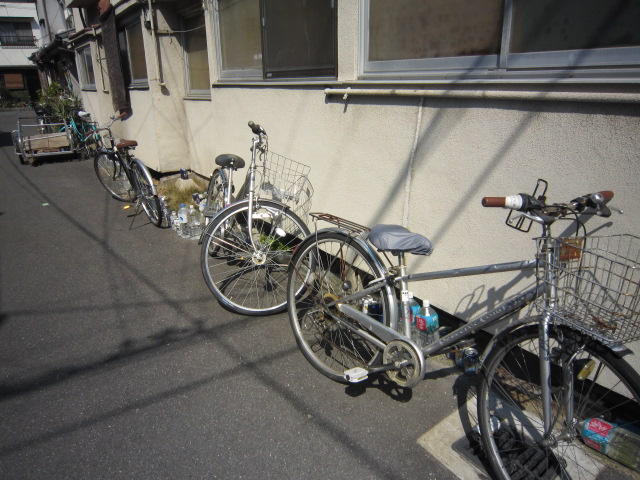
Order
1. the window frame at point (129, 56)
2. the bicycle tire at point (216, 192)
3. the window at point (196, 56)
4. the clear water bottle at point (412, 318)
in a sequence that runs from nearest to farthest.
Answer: the clear water bottle at point (412, 318), the bicycle tire at point (216, 192), the window at point (196, 56), the window frame at point (129, 56)

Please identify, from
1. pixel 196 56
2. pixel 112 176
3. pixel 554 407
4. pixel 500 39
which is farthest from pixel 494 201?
pixel 112 176

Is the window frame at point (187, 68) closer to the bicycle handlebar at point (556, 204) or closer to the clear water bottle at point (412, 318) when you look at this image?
the clear water bottle at point (412, 318)

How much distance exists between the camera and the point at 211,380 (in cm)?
299

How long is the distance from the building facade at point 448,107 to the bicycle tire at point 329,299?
602 mm

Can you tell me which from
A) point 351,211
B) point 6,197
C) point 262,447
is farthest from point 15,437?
point 6,197

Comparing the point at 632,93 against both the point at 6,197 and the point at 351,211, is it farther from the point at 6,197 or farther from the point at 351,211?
the point at 6,197

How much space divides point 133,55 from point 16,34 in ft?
118

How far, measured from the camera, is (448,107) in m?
2.88

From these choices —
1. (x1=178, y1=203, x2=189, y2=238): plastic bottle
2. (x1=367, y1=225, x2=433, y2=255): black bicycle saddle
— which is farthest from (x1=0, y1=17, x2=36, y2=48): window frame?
(x1=367, y1=225, x2=433, y2=255): black bicycle saddle

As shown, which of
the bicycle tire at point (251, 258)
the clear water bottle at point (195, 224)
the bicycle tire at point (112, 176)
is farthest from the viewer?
the bicycle tire at point (112, 176)

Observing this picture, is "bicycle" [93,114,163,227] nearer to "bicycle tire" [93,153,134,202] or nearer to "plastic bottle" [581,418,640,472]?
"bicycle tire" [93,153,134,202]

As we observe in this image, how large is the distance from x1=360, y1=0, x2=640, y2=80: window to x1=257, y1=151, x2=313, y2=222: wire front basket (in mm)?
1266

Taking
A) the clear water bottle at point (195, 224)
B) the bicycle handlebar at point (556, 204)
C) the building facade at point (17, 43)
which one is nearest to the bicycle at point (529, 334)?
the bicycle handlebar at point (556, 204)

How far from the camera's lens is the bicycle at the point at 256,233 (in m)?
3.80
